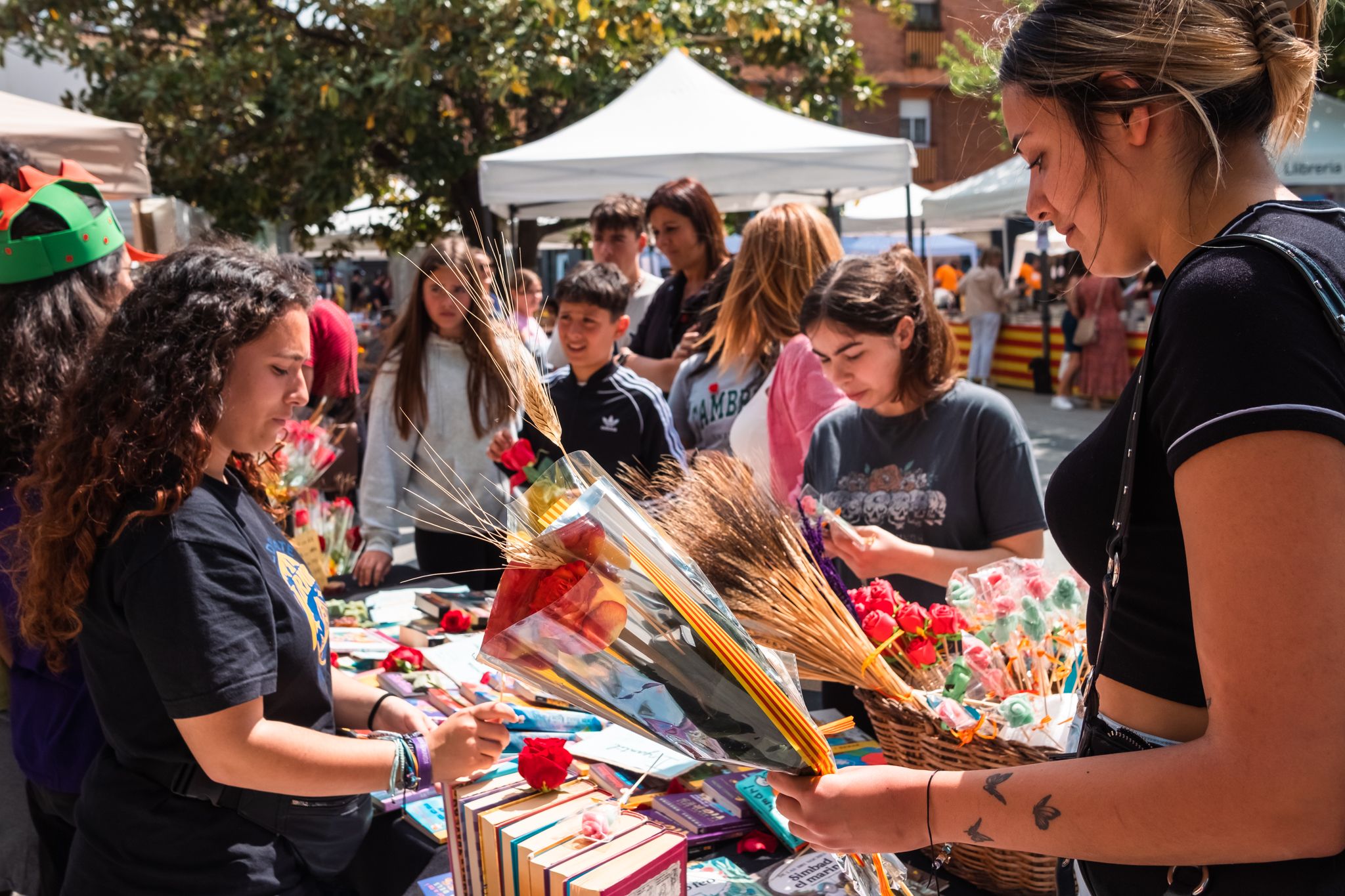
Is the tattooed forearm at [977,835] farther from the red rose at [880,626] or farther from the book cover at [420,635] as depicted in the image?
the book cover at [420,635]

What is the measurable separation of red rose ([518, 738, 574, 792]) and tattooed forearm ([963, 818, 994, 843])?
583 mm

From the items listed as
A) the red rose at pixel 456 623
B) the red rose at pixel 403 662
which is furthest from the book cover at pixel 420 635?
the red rose at pixel 403 662

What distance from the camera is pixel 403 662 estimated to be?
2316 mm

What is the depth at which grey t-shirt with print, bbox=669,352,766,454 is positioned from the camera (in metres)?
3.43

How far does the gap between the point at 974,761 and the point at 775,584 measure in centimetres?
38

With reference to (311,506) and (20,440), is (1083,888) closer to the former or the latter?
(20,440)

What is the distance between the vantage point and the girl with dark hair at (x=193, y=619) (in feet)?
4.47

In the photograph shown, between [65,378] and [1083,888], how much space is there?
6.50 feet

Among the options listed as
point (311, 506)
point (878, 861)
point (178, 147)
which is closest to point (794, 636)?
point (878, 861)

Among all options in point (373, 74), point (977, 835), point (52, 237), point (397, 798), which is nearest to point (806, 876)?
point (977, 835)

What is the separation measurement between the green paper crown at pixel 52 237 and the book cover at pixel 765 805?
1.77 m

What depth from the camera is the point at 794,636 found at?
148cm

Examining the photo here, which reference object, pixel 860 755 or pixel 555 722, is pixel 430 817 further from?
pixel 860 755

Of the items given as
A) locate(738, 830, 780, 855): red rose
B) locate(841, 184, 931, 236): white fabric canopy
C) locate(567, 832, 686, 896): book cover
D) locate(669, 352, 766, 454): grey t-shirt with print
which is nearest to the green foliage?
locate(669, 352, 766, 454): grey t-shirt with print
